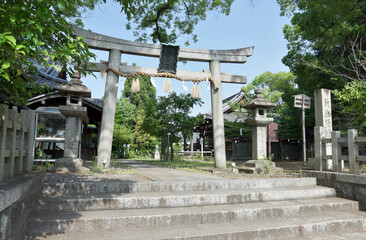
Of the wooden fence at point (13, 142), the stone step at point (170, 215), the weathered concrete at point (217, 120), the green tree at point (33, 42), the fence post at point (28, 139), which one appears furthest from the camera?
the weathered concrete at point (217, 120)

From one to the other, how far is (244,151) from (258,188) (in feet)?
58.4

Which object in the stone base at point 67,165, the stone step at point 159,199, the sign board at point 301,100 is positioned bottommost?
the stone step at point 159,199

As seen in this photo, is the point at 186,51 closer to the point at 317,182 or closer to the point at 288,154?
the point at 317,182

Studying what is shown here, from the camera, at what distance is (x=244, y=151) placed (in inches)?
902

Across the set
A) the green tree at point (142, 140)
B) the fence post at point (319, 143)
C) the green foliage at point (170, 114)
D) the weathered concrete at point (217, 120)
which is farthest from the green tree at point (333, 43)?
the green tree at point (142, 140)

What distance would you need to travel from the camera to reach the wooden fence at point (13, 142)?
10.7 ft

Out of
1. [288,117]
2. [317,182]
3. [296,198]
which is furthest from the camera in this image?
[288,117]

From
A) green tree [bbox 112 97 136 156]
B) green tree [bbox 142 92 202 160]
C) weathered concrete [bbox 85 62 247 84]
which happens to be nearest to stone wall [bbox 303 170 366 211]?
weathered concrete [bbox 85 62 247 84]

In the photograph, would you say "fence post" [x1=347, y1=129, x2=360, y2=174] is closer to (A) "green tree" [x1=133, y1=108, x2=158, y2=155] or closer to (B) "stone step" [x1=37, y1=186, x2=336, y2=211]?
(B) "stone step" [x1=37, y1=186, x2=336, y2=211]

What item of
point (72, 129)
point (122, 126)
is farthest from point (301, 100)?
point (122, 126)

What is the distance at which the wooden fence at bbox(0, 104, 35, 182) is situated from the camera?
3266 mm

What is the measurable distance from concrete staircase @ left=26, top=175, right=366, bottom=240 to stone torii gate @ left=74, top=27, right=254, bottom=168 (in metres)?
3.53

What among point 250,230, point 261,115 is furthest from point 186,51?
point 250,230

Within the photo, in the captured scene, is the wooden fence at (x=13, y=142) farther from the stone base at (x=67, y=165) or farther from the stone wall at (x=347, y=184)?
Result: the stone wall at (x=347, y=184)
